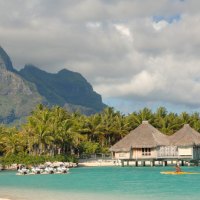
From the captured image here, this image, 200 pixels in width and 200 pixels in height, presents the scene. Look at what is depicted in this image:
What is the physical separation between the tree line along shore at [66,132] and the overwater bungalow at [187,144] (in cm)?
1220

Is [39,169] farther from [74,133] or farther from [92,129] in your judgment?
[92,129]

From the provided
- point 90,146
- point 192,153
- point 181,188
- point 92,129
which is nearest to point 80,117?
point 92,129

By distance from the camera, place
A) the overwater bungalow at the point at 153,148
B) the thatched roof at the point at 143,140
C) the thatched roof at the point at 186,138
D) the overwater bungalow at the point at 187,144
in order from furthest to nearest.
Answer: the thatched roof at the point at 186,138 → the overwater bungalow at the point at 187,144 → the overwater bungalow at the point at 153,148 → the thatched roof at the point at 143,140

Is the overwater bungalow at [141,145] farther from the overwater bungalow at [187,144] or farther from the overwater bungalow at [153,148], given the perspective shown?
the overwater bungalow at [187,144]

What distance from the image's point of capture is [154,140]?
57.0m

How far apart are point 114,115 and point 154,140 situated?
20.5 metres

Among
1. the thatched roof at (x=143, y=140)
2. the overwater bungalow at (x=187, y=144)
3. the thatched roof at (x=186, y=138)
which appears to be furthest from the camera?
the thatched roof at (x=186, y=138)

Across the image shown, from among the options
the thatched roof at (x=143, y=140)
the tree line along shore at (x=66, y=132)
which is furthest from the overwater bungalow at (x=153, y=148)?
the tree line along shore at (x=66, y=132)

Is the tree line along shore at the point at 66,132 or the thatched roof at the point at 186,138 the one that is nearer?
the tree line along shore at the point at 66,132

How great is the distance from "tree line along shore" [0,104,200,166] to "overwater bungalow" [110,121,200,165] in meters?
7.02

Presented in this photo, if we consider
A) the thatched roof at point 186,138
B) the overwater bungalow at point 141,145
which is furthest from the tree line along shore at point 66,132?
the thatched roof at point 186,138

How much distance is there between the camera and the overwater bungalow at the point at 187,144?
57916 millimetres

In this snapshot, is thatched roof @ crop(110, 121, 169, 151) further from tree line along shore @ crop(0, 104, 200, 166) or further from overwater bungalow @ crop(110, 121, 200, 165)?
tree line along shore @ crop(0, 104, 200, 166)

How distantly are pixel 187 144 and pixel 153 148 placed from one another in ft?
14.3
